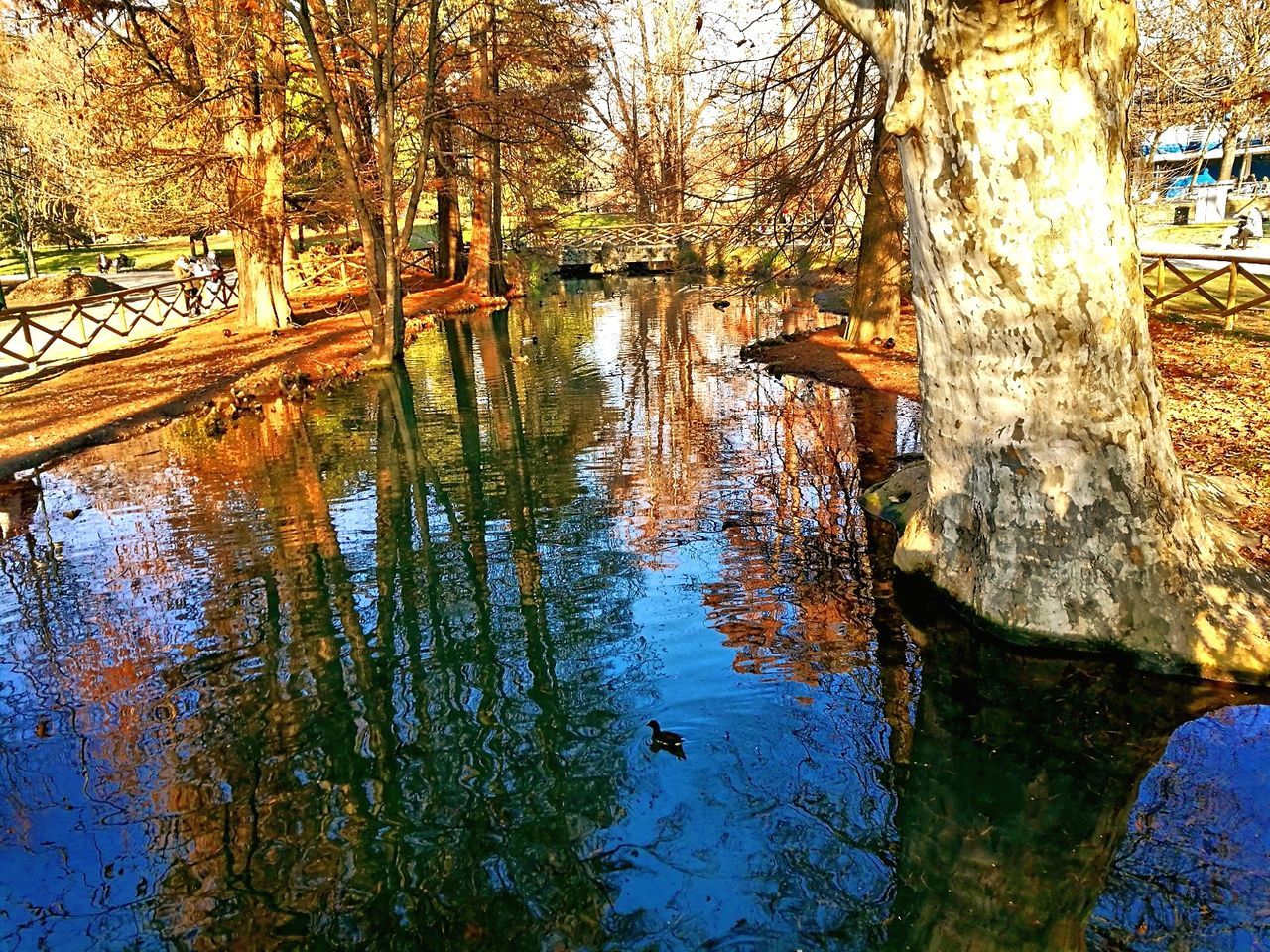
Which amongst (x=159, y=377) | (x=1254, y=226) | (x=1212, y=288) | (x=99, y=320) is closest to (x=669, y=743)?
(x=159, y=377)

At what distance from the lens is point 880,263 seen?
1588 centimetres

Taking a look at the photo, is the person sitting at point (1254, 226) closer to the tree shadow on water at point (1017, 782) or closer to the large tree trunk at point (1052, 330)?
the large tree trunk at point (1052, 330)

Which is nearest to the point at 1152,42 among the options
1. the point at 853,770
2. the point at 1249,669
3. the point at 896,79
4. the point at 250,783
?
the point at 896,79

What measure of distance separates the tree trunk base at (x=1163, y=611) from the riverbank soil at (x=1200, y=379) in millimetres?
921

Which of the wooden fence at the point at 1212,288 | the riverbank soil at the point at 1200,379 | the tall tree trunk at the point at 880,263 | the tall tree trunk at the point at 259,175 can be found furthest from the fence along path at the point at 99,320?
the wooden fence at the point at 1212,288

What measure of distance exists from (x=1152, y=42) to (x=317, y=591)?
683 inches

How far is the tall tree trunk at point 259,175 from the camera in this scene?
19.5 metres

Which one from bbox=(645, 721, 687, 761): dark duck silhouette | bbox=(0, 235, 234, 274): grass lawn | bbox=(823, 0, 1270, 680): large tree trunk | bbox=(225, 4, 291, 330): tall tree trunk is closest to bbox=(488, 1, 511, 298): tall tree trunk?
bbox=(225, 4, 291, 330): tall tree trunk

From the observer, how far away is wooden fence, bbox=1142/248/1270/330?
1516 centimetres

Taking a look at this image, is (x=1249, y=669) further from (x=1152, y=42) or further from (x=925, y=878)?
(x=1152, y=42)

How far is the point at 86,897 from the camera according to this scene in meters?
4.12

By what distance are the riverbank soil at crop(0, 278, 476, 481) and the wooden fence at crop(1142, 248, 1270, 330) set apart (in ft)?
49.0

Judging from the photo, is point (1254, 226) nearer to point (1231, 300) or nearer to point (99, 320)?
point (1231, 300)

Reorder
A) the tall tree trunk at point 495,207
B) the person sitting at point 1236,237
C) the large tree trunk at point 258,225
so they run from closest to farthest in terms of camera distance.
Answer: the large tree trunk at point 258,225 → the tall tree trunk at point 495,207 → the person sitting at point 1236,237
